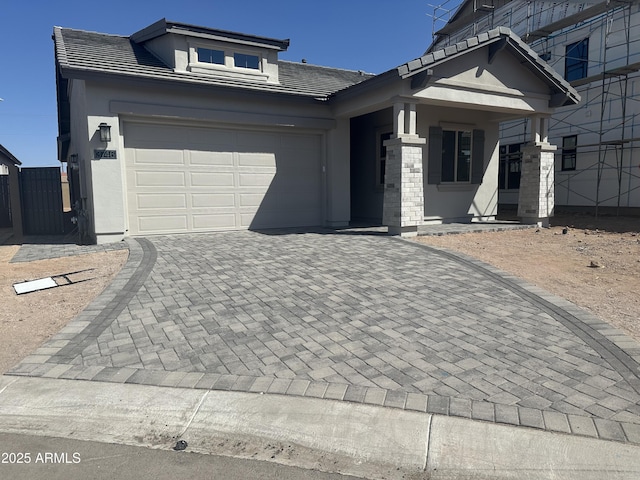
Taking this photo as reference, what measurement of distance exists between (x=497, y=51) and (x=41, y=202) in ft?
46.0

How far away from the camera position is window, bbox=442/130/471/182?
1370 cm

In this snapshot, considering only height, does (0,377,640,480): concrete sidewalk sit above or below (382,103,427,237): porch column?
below

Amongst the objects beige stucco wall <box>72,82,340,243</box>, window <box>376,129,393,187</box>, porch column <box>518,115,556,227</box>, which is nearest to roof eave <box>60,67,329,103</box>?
beige stucco wall <box>72,82,340,243</box>

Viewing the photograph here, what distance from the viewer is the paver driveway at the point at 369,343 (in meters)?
3.35

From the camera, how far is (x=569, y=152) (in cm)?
1858

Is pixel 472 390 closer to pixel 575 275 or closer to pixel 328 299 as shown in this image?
pixel 328 299

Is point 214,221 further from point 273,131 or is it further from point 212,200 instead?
point 273,131

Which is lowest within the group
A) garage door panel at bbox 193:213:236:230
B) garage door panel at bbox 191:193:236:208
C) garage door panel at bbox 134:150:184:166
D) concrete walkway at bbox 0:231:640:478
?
concrete walkway at bbox 0:231:640:478

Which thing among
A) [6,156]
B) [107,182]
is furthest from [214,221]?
[6,156]

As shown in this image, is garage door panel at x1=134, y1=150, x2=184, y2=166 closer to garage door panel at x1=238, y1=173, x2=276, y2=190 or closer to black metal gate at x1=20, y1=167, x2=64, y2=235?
garage door panel at x1=238, y1=173, x2=276, y2=190

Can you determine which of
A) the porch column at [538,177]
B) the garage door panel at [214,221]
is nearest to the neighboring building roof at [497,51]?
the porch column at [538,177]

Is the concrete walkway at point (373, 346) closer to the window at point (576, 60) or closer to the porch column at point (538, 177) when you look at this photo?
the porch column at point (538, 177)

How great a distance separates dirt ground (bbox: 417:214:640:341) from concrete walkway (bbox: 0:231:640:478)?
0.49 m

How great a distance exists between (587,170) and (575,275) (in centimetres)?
1307
